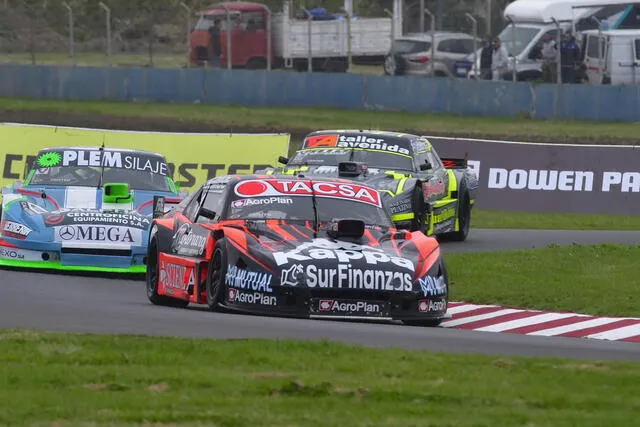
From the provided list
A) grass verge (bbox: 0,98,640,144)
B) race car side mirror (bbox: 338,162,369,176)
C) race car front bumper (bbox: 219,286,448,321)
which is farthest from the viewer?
grass verge (bbox: 0,98,640,144)

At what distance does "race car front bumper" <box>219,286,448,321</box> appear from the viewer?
10906 mm

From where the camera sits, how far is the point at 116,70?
38750 millimetres

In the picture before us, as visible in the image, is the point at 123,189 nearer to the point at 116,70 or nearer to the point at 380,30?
the point at 116,70

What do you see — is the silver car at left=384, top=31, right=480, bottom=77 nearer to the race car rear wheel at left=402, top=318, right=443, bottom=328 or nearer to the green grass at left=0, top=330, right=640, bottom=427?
the race car rear wheel at left=402, top=318, right=443, bottom=328

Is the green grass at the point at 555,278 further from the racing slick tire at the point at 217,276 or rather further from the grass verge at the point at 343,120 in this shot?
the grass verge at the point at 343,120

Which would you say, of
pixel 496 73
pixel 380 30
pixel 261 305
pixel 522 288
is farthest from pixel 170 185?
pixel 380 30

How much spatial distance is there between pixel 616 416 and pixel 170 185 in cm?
1049

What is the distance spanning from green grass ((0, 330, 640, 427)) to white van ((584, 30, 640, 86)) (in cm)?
2871

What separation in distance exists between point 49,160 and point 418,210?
421 centimetres

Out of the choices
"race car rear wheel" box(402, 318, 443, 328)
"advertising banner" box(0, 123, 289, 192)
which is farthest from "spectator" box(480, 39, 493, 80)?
"race car rear wheel" box(402, 318, 443, 328)

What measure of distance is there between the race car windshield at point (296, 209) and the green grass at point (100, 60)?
1092 inches

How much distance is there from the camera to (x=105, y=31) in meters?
38.9

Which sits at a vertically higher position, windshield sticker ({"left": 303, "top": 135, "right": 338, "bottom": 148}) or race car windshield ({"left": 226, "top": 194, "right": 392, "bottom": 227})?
race car windshield ({"left": 226, "top": 194, "right": 392, "bottom": 227})

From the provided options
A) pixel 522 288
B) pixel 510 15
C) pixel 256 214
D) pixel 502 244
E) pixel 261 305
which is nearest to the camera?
pixel 261 305
